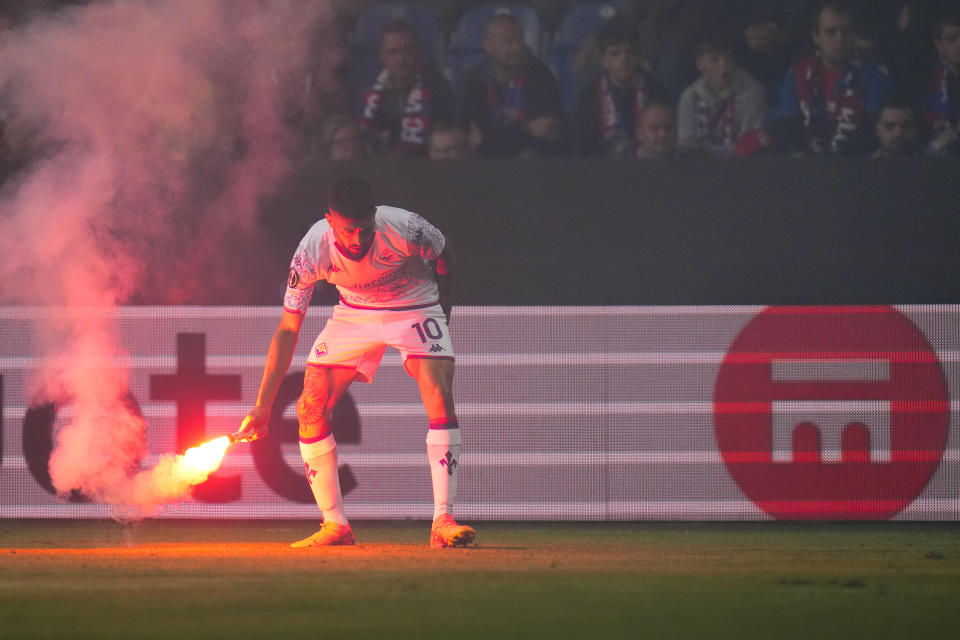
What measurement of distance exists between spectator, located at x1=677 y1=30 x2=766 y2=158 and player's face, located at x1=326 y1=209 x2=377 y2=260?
3.59 m

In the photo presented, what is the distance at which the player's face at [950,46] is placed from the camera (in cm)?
1037

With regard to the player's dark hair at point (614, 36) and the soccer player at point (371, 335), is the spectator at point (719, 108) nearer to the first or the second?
the player's dark hair at point (614, 36)

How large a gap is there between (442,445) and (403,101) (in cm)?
358

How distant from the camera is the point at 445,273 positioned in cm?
767

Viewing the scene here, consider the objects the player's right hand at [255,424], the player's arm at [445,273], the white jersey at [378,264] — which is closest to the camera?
the player's right hand at [255,424]

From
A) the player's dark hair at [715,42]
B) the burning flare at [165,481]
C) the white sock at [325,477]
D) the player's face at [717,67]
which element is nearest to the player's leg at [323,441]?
the white sock at [325,477]

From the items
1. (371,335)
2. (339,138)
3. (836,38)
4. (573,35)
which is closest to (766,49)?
(836,38)

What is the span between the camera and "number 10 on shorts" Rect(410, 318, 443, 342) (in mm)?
7520

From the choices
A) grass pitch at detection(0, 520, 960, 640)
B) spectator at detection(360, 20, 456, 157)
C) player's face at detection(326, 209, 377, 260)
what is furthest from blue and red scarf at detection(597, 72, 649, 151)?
player's face at detection(326, 209, 377, 260)

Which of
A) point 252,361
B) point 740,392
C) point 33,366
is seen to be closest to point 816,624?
point 740,392

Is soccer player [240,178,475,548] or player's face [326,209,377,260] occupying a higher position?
player's face [326,209,377,260]

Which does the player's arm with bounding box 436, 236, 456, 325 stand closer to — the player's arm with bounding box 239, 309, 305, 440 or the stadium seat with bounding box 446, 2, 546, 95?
the player's arm with bounding box 239, 309, 305, 440

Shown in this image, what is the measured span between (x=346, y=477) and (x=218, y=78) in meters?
2.74

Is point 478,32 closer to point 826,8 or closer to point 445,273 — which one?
point 826,8
